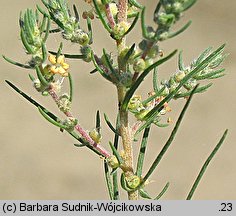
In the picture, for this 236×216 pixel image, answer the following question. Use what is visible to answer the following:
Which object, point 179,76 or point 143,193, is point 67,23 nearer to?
point 179,76

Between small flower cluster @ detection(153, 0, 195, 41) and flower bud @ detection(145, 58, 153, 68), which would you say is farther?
flower bud @ detection(145, 58, 153, 68)

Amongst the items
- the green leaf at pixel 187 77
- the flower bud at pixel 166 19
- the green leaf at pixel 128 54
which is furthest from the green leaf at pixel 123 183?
the flower bud at pixel 166 19

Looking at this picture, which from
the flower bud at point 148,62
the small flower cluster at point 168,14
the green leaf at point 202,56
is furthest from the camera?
the green leaf at point 202,56

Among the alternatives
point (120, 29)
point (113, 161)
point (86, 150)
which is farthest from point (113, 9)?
point (86, 150)

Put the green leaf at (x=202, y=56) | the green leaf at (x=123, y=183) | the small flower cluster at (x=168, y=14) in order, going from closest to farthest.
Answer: the small flower cluster at (x=168, y=14) → the green leaf at (x=123, y=183) → the green leaf at (x=202, y=56)

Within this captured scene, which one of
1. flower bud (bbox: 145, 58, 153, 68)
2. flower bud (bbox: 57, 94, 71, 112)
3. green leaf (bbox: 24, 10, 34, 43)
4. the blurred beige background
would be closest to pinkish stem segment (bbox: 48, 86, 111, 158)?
flower bud (bbox: 57, 94, 71, 112)

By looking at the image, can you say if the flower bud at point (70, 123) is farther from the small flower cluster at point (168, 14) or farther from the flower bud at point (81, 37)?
the small flower cluster at point (168, 14)

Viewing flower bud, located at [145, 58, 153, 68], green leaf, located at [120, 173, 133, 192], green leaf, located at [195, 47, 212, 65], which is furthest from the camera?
green leaf, located at [195, 47, 212, 65]

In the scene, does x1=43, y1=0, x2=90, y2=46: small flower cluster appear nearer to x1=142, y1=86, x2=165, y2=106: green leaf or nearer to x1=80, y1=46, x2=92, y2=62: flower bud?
x1=80, y1=46, x2=92, y2=62: flower bud
